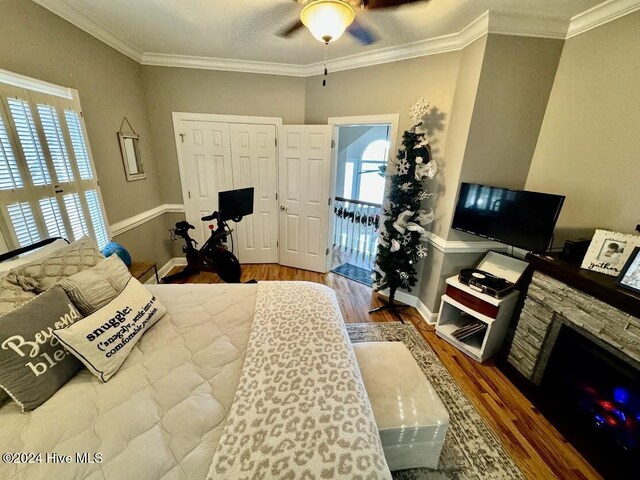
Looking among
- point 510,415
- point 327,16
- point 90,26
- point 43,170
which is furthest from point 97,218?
point 510,415

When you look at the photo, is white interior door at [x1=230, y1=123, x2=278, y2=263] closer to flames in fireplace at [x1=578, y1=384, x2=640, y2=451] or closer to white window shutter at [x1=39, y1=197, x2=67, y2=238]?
white window shutter at [x1=39, y1=197, x2=67, y2=238]

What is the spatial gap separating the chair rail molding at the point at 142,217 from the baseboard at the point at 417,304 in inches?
113

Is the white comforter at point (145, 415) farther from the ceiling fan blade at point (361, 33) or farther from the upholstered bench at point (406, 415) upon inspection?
the ceiling fan blade at point (361, 33)

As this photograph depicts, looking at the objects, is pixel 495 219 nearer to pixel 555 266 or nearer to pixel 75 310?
pixel 555 266

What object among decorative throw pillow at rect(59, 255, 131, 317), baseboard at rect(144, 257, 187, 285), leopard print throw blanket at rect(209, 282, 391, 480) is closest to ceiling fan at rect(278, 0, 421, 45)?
leopard print throw blanket at rect(209, 282, 391, 480)

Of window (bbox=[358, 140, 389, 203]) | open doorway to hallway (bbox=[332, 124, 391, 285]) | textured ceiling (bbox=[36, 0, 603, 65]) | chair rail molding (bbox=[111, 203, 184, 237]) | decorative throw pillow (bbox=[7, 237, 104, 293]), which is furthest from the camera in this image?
window (bbox=[358, 140, 389, 203])

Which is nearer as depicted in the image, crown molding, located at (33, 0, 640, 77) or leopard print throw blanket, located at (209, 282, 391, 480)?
Result: leopard print throw blanket, located at (209, 282, 391, 480)

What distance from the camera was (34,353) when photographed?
3.04 ft

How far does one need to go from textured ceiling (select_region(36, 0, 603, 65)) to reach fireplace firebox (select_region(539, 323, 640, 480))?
85.6 inches

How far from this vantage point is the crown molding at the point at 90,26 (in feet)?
5.77

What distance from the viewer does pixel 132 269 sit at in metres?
2.30

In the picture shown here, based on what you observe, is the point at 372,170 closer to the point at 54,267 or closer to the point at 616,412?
the point at 616,412

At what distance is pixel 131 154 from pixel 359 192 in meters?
4.95

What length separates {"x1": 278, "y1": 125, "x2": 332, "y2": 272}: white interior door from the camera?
10.3 ft
